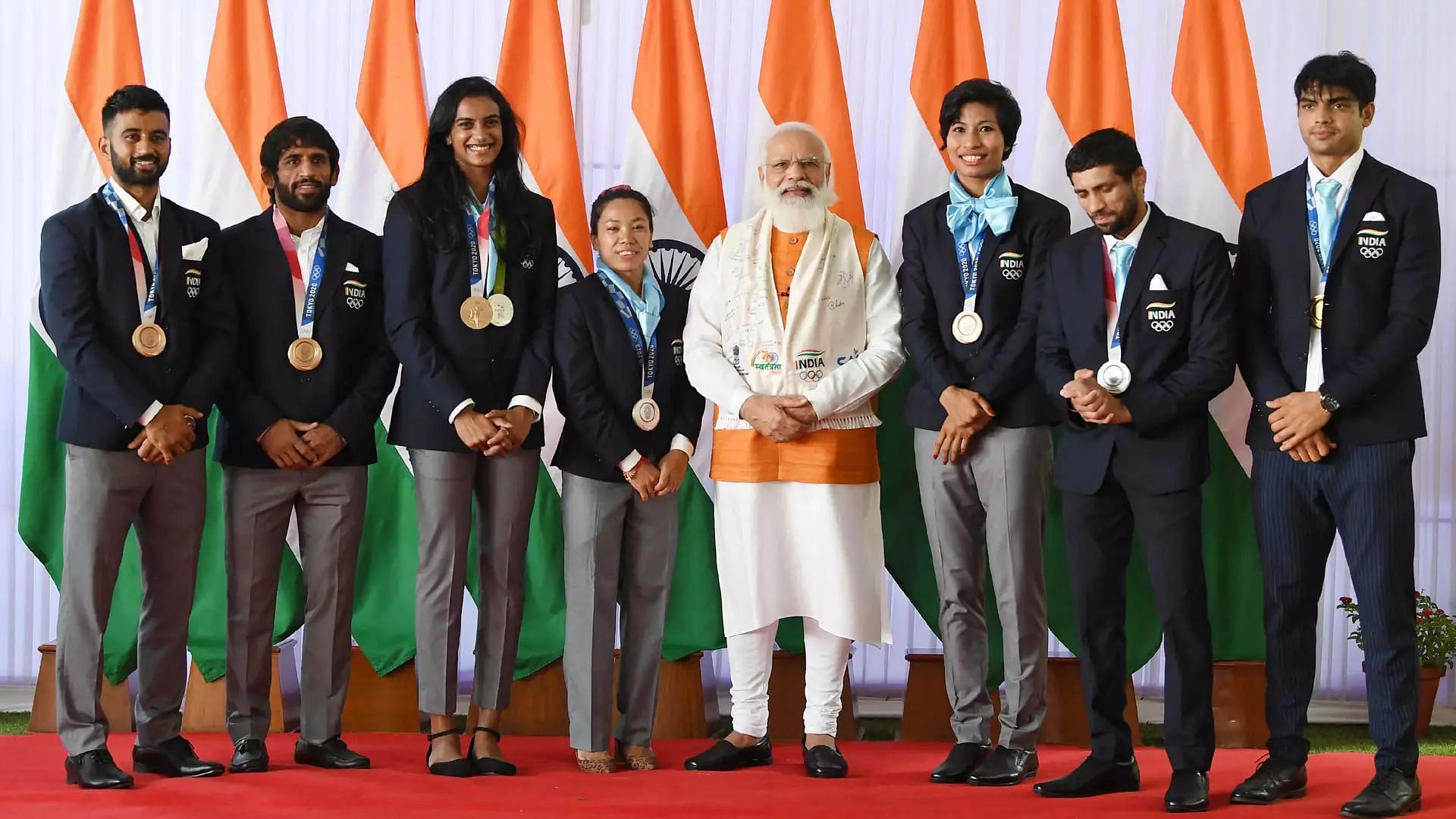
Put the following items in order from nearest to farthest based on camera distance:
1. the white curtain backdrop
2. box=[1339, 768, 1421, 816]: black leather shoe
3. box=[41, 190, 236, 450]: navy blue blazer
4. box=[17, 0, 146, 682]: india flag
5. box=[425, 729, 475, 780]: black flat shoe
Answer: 1. box=[1339, 768, 1421, 816]: black leather shoe
2. box=[41, 190, 236, 450]: navy blue blazer
3. box=[425, 729, 475, 780]: black flat shoe
4. box=[17, 0, 146, 682]: india flag
5. the white curtain backdrop

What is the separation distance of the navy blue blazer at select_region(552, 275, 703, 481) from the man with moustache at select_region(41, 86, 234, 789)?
0.88 m

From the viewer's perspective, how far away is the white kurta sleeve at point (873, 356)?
3340 mm

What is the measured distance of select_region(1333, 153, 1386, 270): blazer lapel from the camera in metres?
2.94

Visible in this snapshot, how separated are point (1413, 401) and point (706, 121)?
2.31 meters

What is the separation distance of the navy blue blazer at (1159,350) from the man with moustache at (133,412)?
2.17 meters

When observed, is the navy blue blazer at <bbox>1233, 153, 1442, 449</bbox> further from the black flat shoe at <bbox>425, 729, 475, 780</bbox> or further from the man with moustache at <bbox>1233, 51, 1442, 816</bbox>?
the black flat shoe at <bbox>425, 729, 475, 780</bbox>

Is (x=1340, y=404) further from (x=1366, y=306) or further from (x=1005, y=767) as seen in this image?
(x=1005, y=767)

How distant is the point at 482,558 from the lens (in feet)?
11.1

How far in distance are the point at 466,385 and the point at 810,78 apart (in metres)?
1.70

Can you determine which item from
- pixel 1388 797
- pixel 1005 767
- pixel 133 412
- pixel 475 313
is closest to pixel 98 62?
pixel 133 412

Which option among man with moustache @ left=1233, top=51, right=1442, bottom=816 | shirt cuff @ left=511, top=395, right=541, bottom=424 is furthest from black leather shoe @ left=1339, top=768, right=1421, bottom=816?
shirt cuff @ left=511, top=395, right=541, bottom=424

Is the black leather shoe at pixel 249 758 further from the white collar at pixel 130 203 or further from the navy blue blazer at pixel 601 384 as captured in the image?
the white collar at pixel 130 203

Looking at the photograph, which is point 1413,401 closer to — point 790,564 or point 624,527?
point 790,564

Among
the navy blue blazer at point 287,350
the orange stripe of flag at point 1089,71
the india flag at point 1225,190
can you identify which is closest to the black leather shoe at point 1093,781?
the india flag at point 1225,190
